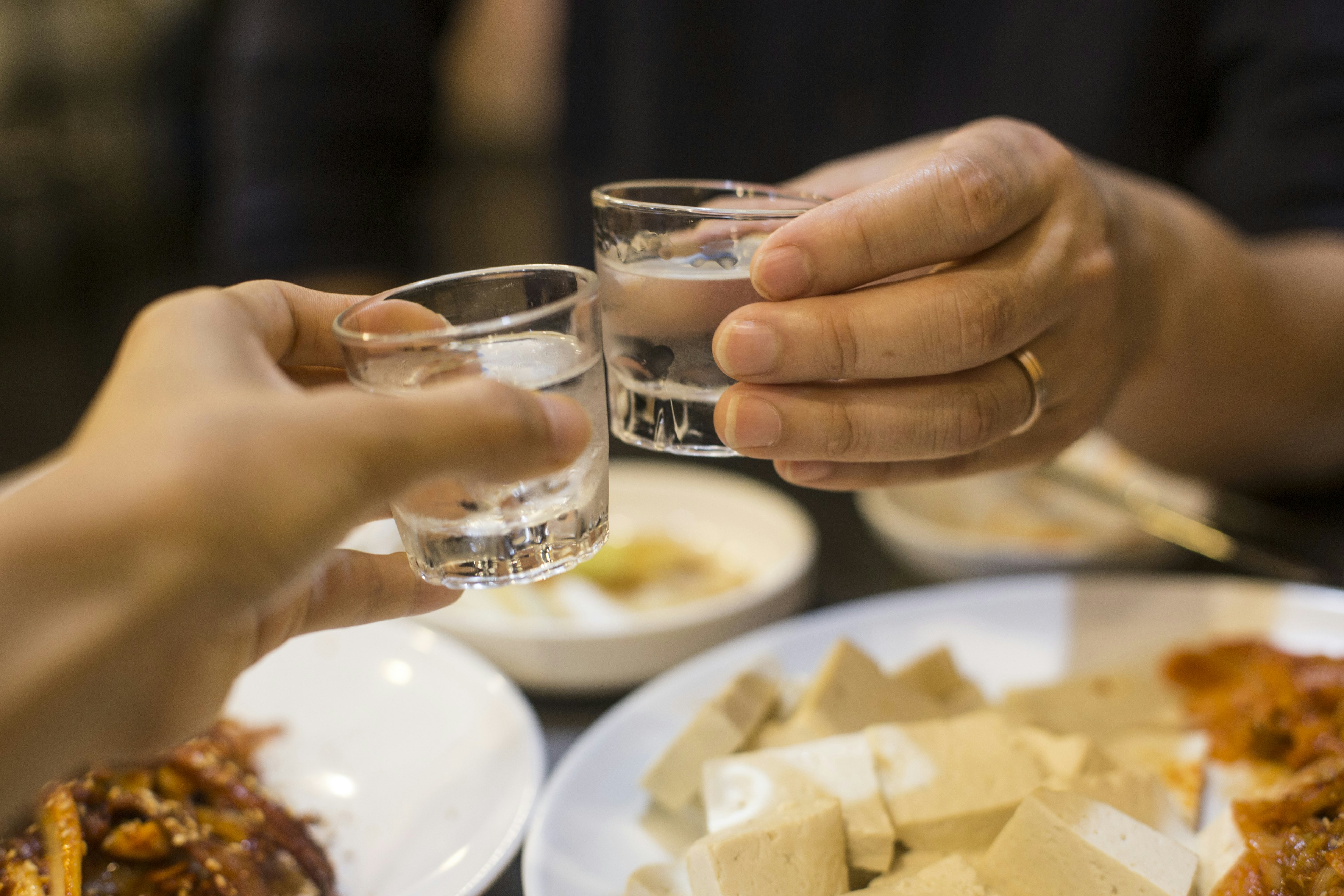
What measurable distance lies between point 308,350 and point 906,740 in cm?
83

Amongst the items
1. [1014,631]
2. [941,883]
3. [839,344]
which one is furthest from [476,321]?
[1014,631]

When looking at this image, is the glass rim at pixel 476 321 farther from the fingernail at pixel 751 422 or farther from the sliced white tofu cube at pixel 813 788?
the sliced white tofu cube at pixel 813 788

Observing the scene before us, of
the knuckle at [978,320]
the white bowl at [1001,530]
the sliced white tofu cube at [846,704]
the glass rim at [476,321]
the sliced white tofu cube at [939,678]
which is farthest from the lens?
the white bowl at [1001,530]

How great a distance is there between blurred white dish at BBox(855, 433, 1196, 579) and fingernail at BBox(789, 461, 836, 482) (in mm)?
605

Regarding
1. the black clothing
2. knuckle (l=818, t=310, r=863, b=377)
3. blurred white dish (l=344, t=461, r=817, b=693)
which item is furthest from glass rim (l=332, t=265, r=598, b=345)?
the black clothing

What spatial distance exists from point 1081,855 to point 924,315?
58 cm

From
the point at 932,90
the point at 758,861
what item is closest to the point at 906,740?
the point at 758,861

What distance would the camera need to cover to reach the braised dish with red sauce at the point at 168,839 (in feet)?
3.22

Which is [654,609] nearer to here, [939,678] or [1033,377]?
[939,678]

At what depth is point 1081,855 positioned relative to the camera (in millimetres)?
972

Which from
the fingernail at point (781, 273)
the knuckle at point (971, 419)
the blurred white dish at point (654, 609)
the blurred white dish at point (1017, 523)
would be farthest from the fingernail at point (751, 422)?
the blurred white dish at point (1017, 523)

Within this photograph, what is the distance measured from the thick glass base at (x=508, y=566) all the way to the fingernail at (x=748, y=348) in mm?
235

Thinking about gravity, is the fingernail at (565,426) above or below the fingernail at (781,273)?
below

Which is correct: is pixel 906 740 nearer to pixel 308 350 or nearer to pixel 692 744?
pixel 692 744
